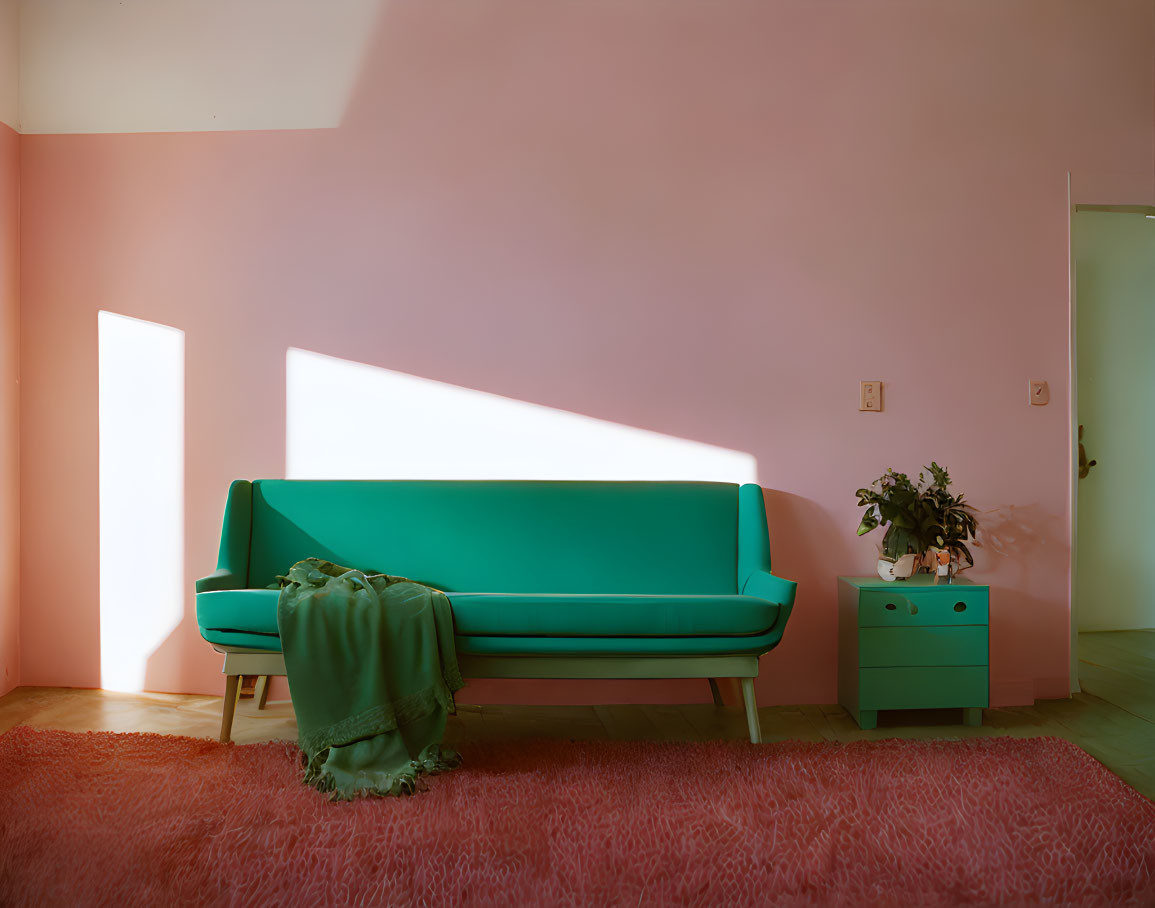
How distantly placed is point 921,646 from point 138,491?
122 inches

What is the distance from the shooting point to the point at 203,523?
2943 millimetres

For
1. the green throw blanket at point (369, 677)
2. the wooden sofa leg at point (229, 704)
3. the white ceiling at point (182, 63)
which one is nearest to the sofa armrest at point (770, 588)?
the green throw blanket at point (369, 677)

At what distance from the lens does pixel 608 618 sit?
220 centimetres

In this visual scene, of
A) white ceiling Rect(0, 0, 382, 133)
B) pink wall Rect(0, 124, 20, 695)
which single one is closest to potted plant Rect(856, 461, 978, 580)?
white ceiling Rect(0, 0, 382, 133)

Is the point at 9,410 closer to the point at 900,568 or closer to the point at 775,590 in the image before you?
the point at 775,590

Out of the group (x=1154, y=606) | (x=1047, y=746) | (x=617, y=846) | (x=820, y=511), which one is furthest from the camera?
(x=1154, y=606)

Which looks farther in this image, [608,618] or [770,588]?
[770,588]

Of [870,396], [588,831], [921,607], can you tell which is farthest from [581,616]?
[870,396]

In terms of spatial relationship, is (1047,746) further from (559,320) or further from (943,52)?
(943,52)

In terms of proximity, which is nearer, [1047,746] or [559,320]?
[1047,746]

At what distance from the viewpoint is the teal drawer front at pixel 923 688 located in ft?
8.29

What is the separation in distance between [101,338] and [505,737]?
2.32 metres

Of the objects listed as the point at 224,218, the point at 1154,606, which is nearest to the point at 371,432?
the point at 224,218

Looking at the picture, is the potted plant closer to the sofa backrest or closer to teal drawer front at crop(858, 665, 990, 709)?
teal drawer front at crop(858, 665, 990, 709)
